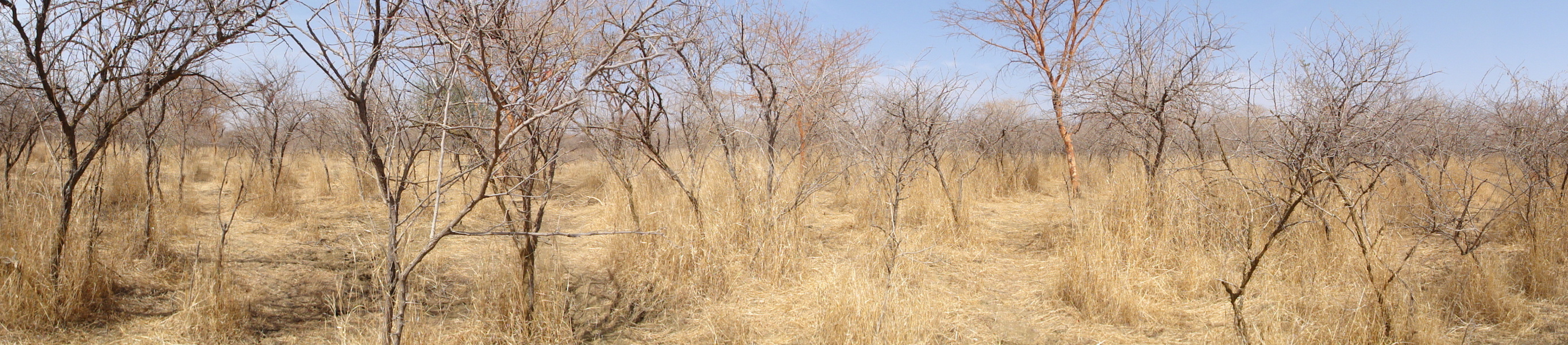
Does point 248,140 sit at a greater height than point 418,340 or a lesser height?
greater

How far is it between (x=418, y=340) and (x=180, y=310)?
6.16 feet

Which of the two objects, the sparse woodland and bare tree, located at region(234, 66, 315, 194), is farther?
bare tree, located at region(234, 66, 315, 194)

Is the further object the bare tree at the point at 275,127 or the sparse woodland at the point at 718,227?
the bare tree at the point at 275,127

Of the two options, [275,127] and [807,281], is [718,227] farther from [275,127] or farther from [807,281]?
[275,127]

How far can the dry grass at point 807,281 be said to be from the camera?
3533mm

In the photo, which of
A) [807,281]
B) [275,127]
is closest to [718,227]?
[807,281]

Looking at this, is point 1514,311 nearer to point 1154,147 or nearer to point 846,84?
point 1154,147

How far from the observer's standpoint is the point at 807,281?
4.86 metres

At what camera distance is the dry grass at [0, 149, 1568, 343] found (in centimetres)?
353

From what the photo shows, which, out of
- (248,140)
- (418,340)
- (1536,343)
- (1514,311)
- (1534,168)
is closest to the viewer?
(418,340)

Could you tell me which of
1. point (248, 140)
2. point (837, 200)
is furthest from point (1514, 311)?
point (248, 140)

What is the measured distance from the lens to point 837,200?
9.42 m

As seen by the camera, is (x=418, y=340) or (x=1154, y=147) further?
(x=1154, y=147)

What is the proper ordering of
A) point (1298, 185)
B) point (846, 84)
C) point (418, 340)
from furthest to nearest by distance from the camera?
point (846, 84) < point (1298, 185) < point (418, 340)
